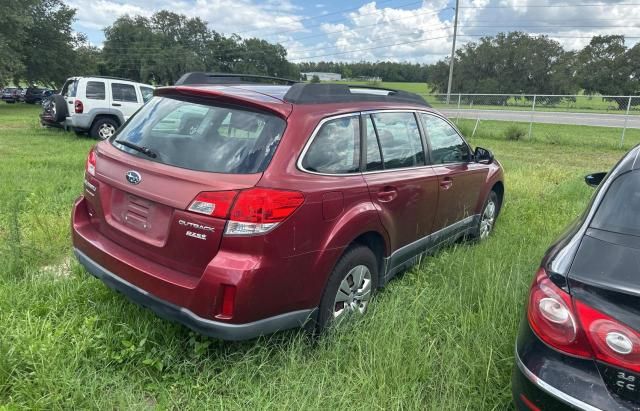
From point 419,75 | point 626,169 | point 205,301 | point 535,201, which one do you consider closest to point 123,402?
point 205,301

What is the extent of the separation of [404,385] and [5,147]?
11.8 meters

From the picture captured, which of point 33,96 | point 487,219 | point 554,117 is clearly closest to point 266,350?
point 487,219

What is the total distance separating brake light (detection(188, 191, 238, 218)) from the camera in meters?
2.51

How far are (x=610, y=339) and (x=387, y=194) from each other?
73.5 inches

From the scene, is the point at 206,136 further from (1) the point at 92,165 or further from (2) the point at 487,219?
(2) the point at 487,219

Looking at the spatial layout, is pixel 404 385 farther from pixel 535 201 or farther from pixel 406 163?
pixel 535 201

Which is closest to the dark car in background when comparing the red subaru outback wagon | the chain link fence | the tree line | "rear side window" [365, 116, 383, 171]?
the tree line

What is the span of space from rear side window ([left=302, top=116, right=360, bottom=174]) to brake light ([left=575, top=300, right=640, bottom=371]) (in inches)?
64.6

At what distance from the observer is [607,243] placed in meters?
2.04

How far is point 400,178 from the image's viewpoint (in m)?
3.60

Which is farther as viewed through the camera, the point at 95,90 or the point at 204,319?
the point at 95,90

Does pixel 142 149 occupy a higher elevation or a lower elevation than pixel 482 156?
→ higher

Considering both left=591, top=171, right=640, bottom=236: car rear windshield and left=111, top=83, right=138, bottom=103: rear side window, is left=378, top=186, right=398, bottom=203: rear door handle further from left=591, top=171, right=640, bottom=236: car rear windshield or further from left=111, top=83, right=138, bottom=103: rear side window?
left=111, top=83, right=138, bottom=103: rear side window

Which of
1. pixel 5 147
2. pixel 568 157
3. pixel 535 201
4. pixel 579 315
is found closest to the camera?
pixel 579 315
